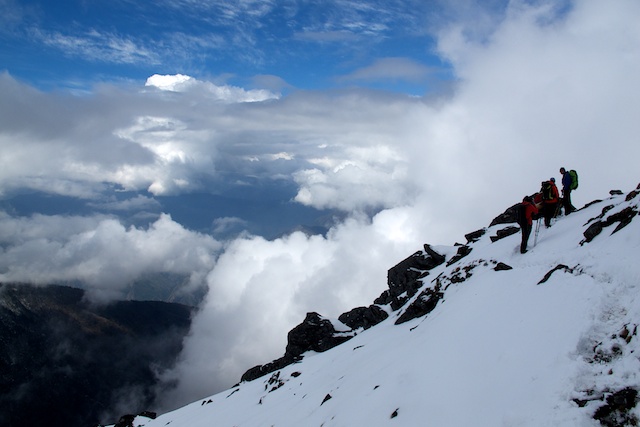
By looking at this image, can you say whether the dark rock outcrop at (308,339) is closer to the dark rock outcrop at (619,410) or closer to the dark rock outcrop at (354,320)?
the dark rock outcrop at (354,320)

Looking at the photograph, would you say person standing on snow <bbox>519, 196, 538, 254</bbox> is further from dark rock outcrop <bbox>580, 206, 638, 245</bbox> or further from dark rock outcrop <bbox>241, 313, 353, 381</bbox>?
dark rock outcrop <bbox>241, 313, 353, 381</bbox>

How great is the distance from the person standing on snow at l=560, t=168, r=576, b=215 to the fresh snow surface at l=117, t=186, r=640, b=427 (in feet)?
21.3

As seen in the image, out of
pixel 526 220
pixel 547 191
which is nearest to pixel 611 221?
pixel 526 220

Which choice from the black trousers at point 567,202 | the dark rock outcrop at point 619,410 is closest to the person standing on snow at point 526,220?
the black trousers at point 567,202

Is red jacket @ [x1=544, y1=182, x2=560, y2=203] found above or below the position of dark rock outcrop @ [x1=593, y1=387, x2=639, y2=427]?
above

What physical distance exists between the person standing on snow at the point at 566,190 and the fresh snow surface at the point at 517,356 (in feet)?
21.3

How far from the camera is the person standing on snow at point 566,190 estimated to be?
31.8 metres

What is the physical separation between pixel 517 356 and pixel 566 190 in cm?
2424

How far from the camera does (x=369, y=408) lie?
16750 millimetres

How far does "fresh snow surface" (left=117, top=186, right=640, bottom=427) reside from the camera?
11.1m

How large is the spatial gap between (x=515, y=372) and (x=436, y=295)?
20645 millimetres

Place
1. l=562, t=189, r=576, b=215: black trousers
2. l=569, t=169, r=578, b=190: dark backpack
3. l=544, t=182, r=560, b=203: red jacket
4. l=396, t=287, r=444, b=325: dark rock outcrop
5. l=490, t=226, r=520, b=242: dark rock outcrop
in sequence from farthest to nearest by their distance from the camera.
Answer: l=490, t=226, r=520, b=242: dark rock outcrop < l=562, t=189, r=576, b=215: black trousers < l=396, t=287, r=444, b=325: dark rock outcrop < l=569, t=169, r=578, b=190: dark backpack < l=544, t=182, r=560, b=203: red jacket

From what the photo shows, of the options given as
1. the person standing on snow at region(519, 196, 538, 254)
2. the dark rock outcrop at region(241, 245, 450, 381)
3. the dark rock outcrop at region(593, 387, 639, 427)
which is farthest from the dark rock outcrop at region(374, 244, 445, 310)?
the dark rock outcrop at region(593, 387, 639, 427)

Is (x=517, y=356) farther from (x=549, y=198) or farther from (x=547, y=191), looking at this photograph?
(x=547, y=191)
